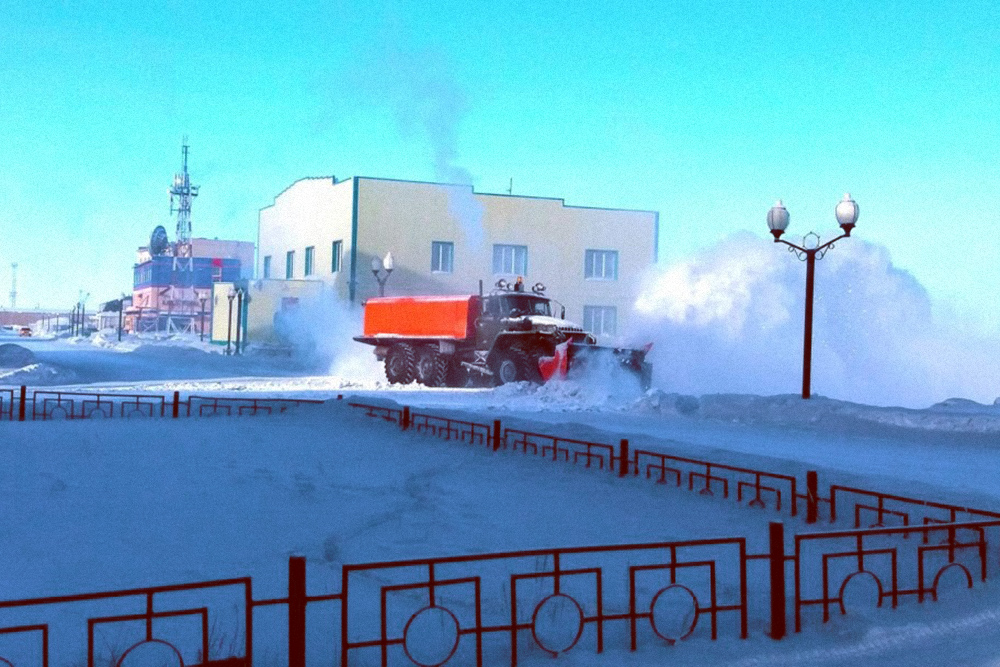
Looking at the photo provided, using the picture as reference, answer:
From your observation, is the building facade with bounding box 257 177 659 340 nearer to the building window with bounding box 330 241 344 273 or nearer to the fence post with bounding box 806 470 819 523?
the building window with bounding box 330 241 344 273

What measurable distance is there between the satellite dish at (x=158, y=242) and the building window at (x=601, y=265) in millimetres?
60045

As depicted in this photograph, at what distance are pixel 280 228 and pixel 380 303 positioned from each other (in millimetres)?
24328

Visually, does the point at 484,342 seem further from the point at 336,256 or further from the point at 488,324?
the point at 336,256

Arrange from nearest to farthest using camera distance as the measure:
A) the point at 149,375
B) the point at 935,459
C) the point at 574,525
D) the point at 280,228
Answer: the point at 574,525
the point at 935,459
the point at 149,375
the point at 280,228

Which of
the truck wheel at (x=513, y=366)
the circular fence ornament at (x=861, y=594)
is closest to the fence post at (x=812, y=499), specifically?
the circular fence ornament at (x=861, y=594)

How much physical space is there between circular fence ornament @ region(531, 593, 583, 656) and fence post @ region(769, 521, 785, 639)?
1168 mm

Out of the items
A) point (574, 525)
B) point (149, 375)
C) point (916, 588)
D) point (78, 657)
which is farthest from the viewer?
point (149, 375)

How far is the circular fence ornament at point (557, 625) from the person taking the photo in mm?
5704

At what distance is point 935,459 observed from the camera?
12.5 m

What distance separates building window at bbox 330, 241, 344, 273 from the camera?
44.3 m

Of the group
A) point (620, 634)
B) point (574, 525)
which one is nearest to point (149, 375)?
point (574, 525)

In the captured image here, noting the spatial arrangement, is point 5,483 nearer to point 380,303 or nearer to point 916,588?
point 916,588

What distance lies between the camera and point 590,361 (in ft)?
71.4

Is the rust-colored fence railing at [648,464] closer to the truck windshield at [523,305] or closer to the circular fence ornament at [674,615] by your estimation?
the circular fence ornament at [674,615]
